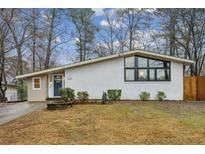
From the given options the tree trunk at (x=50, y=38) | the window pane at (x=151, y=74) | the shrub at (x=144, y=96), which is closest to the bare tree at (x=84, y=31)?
the tree trunk at (x=50, y=38)

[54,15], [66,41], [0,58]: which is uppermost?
[54,15]

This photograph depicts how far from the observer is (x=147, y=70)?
19141mm

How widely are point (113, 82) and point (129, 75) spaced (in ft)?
3.55

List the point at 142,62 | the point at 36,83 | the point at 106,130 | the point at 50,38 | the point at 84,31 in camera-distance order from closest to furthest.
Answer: the point at 106,130 < the point at 142,62 < the point at 36,83 < the point at 50,38 < the point at 84,31

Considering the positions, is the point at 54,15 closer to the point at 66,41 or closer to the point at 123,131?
the point at 66,41

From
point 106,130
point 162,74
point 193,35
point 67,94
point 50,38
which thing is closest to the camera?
point 106,130

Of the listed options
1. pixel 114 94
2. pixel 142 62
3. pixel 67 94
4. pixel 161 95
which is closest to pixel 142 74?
pixel 142 62

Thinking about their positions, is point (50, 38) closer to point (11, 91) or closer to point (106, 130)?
point (11, 91)

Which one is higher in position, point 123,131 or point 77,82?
point 77,82

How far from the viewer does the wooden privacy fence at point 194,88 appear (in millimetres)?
19234

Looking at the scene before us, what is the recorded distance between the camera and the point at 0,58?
23.5 m

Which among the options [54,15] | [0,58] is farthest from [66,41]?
[0,58]

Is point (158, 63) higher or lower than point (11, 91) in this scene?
higher
